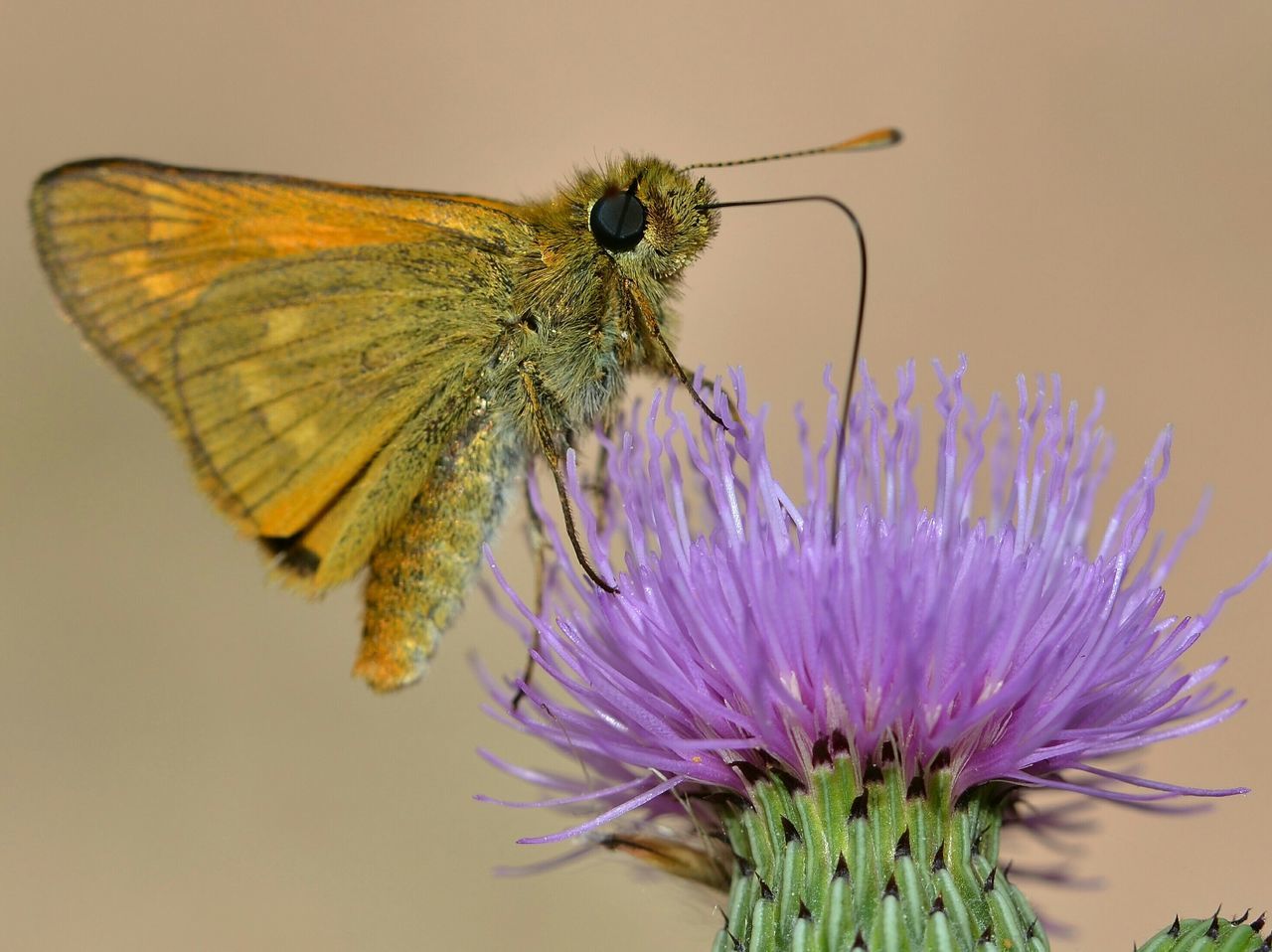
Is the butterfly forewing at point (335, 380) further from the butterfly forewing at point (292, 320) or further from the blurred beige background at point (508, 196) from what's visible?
the blurred beige background at point (508, 196)

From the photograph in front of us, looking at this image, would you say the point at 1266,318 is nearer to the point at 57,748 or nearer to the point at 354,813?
the point at 354,813

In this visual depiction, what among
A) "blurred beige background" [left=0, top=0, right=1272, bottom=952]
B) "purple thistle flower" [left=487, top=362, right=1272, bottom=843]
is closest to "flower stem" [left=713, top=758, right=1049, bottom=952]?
"purple thistle flower" [left=487, top=362, right=1272, bottom=843]

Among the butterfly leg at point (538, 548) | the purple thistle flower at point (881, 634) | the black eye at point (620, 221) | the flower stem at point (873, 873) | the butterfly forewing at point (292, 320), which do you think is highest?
the black eye at point (620, 221)

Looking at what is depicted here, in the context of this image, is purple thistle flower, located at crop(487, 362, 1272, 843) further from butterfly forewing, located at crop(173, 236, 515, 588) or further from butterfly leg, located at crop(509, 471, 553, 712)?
butterfly forewing, located at crop(173, 236, 515, 588)

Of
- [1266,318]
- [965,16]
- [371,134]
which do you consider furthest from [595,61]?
[1266,318]

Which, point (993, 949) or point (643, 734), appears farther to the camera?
point (643, 734)

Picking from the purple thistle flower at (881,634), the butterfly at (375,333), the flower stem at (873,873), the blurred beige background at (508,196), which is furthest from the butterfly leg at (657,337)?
the blurred beige background at (508,196)

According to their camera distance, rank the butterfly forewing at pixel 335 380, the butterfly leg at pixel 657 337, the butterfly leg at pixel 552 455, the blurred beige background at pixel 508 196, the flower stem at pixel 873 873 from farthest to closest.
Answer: the blurred beige background at pixel 508 196 → the butterfly forewing at pixel 335 380 → the butterfly leg at pixel 657 337 → the butterfly leg at pixel 552 455 → the flower stem at pixel 873 873

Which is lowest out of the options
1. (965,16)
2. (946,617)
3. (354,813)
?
(946,617)
